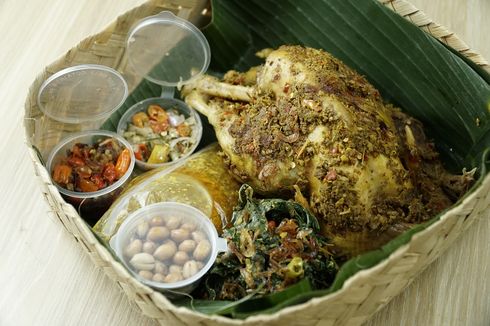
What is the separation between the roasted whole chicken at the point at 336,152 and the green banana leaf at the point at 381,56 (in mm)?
182

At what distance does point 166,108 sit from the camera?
2.99 meters

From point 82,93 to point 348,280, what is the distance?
5.31 feet

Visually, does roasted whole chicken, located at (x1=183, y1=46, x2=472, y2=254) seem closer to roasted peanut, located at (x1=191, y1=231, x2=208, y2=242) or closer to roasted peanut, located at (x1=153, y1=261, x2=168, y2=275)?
roasted peanut, located at (x1=191, y1=231, x2=208, y2=242)

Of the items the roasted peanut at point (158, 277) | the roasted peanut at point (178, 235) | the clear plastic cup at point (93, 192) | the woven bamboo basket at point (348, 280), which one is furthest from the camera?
the clear plastic cup at point (93, 192)

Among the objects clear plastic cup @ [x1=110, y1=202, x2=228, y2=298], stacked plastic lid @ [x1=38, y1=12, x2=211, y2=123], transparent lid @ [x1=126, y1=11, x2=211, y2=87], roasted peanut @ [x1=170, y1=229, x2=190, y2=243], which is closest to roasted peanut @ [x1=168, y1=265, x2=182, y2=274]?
clear plastic cup @ [x1=110, y1=202, x2=228, y2=298]

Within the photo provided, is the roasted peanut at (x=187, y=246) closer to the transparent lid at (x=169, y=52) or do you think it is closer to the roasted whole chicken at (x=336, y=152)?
the roasted whole chicken at (x=336, y=152)

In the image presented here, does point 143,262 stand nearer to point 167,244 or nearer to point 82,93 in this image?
point 167,244

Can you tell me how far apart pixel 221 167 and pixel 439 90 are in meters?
1.02

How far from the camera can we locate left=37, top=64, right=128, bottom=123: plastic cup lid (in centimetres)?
266

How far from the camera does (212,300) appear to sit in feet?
7.23

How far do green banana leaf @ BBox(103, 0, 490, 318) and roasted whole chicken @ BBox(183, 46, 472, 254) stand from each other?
Result: 182 millimetres

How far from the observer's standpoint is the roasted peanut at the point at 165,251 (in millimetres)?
2189

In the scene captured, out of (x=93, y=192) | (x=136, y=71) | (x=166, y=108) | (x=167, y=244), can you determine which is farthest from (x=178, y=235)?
(x=136, y=71)

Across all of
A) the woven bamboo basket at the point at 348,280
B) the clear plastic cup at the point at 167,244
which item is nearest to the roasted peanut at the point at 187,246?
the clear plastic cup at the point at 167,244
